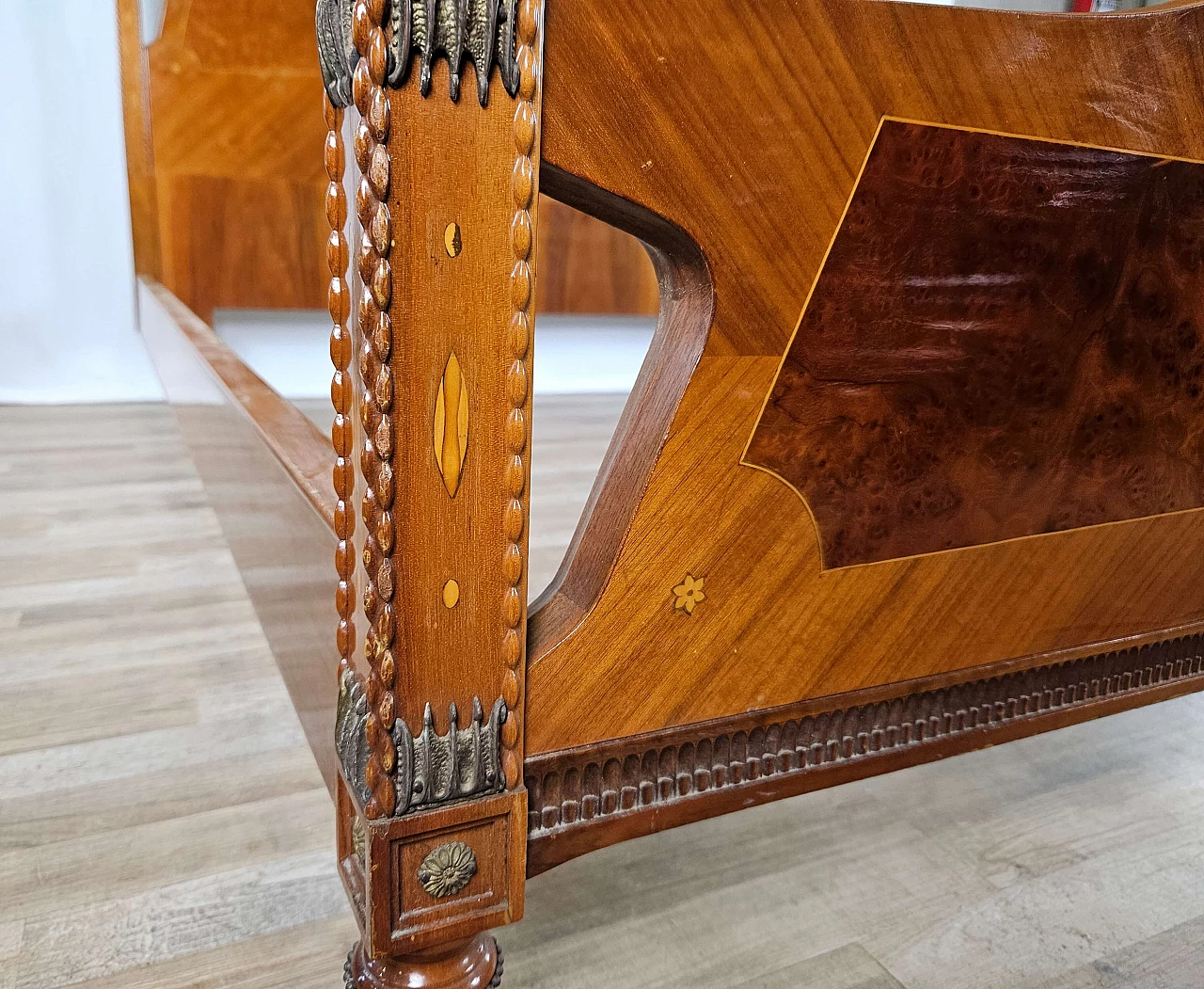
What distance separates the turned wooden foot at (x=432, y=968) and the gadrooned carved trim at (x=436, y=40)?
47cm

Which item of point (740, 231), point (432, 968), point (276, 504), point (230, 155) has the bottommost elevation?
point (432, 968)

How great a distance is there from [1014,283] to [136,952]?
79 cm

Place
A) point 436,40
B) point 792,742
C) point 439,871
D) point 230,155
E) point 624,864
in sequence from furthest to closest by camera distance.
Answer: point 230,155 < point 624,864 < point 792,742 < point 439,871 < point 436,40

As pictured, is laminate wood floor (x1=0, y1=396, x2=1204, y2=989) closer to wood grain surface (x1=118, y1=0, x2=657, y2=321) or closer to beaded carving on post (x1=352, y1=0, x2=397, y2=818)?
beaded carving on post (x1=352, y1=0, x2=397, y2=818)

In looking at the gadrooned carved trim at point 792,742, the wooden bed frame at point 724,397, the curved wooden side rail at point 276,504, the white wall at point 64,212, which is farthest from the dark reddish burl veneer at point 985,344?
the white wall at point 64,212

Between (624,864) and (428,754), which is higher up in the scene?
(428,754)

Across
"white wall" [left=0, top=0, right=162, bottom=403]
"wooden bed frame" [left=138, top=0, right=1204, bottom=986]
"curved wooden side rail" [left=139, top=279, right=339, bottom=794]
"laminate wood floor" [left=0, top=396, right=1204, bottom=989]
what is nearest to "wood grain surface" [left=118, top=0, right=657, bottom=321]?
"white wall" [left=0, top=0, right=162, bottom=403]

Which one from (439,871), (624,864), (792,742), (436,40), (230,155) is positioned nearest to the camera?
(436,40)

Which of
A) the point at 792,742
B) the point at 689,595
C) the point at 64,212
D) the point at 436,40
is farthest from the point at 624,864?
the point at 64,212

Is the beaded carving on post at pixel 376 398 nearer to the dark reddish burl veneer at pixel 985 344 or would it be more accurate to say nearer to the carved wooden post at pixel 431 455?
the carved wooden post at pixel 431 455

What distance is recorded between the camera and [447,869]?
54cm

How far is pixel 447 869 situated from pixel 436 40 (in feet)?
A: 1.40

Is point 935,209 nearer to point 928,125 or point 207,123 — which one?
point 928,125

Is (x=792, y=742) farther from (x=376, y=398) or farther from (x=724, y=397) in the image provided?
(x=376, y=398)
